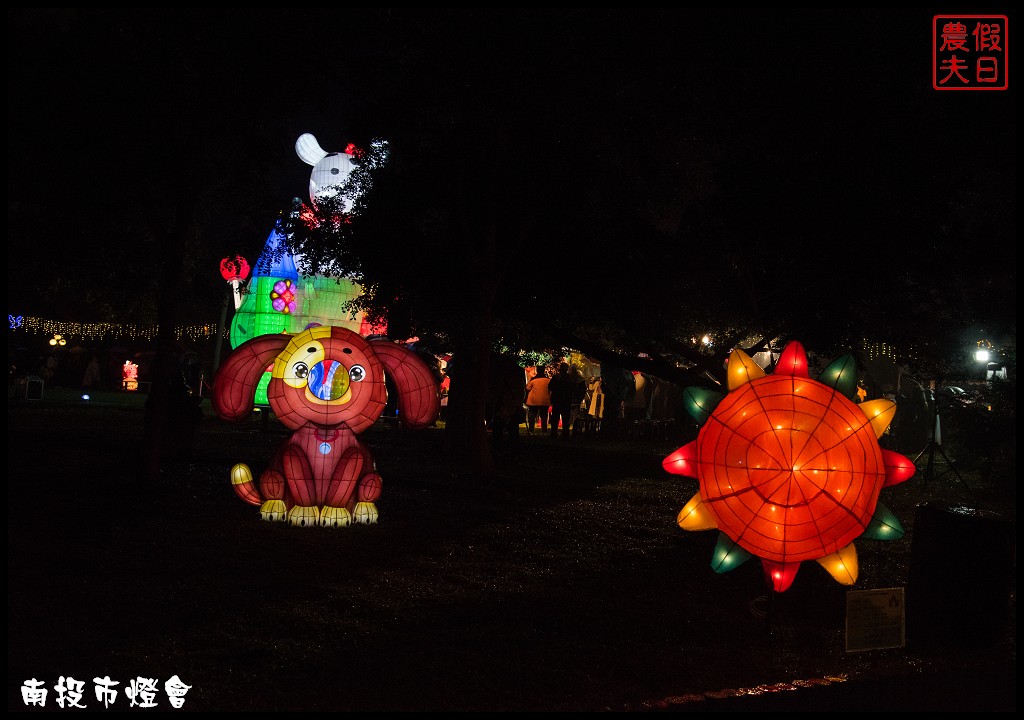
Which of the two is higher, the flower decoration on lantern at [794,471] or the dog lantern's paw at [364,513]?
the flower decoration on lantern at [794,471]

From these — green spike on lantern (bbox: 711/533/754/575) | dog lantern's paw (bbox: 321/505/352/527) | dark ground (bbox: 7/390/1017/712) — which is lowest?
dark ground (bbox: 7/390/1017/712)

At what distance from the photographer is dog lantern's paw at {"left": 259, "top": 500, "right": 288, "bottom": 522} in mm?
8516

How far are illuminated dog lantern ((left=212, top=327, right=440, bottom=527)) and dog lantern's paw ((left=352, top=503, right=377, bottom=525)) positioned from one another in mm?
47

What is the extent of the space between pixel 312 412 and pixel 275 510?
113 centimetres

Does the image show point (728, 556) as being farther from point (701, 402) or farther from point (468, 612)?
point (468, 612)

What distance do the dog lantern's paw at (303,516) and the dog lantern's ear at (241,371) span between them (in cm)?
113

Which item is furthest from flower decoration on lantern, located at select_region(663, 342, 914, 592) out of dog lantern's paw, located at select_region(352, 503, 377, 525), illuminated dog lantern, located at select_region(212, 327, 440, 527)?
dog lantern's paw, located at select_region(352, 503, 377, 525)

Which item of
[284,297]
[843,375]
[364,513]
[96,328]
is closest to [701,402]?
[843,375]

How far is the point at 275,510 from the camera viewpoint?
8516mm

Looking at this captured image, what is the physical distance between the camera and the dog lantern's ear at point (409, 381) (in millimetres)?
8820

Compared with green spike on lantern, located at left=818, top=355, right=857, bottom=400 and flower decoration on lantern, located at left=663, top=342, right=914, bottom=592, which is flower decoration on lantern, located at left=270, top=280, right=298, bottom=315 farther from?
green spike on lantern, located at left=818, top=355, right=857, bottom=400

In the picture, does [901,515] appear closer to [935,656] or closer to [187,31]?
[935,656]

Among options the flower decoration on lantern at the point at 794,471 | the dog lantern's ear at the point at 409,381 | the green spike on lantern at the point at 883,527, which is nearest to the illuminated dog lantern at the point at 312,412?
the dog lantern's ear at the point at 409,381

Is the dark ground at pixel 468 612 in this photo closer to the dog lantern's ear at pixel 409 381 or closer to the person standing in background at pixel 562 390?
the dog lantern's ear at pixel 409 381
